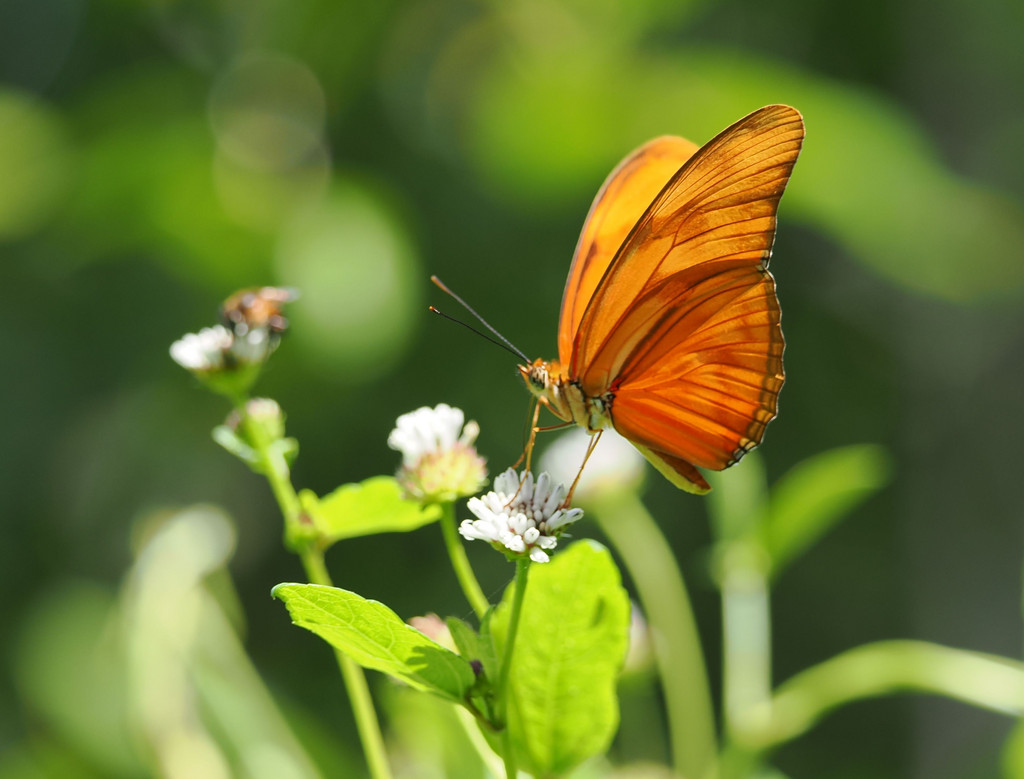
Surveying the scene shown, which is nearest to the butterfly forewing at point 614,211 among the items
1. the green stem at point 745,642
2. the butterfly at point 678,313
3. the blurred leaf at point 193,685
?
the butterfly at point 678,313

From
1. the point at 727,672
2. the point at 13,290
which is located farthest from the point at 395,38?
the point at 727,672

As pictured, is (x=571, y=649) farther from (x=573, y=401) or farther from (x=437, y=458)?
(x=573, y=401)

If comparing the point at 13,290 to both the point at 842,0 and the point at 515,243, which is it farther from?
the point at 842,0

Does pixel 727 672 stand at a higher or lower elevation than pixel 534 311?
higher

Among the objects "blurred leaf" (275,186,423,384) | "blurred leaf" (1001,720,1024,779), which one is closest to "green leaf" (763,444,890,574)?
"blurred leaf" (1001,720,1024,779)

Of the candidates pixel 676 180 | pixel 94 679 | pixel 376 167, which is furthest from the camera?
pixel 376 167

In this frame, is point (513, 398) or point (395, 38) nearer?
point (395, 38)

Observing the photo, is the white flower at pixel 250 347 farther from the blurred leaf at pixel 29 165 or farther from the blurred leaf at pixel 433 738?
the blurred leaf at pixel 29 165

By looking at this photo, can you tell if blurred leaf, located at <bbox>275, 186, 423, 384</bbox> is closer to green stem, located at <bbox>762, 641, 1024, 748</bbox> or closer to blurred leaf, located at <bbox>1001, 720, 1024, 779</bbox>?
green stem, located at <bbox>762, 641, 1024, 748</bbox>
